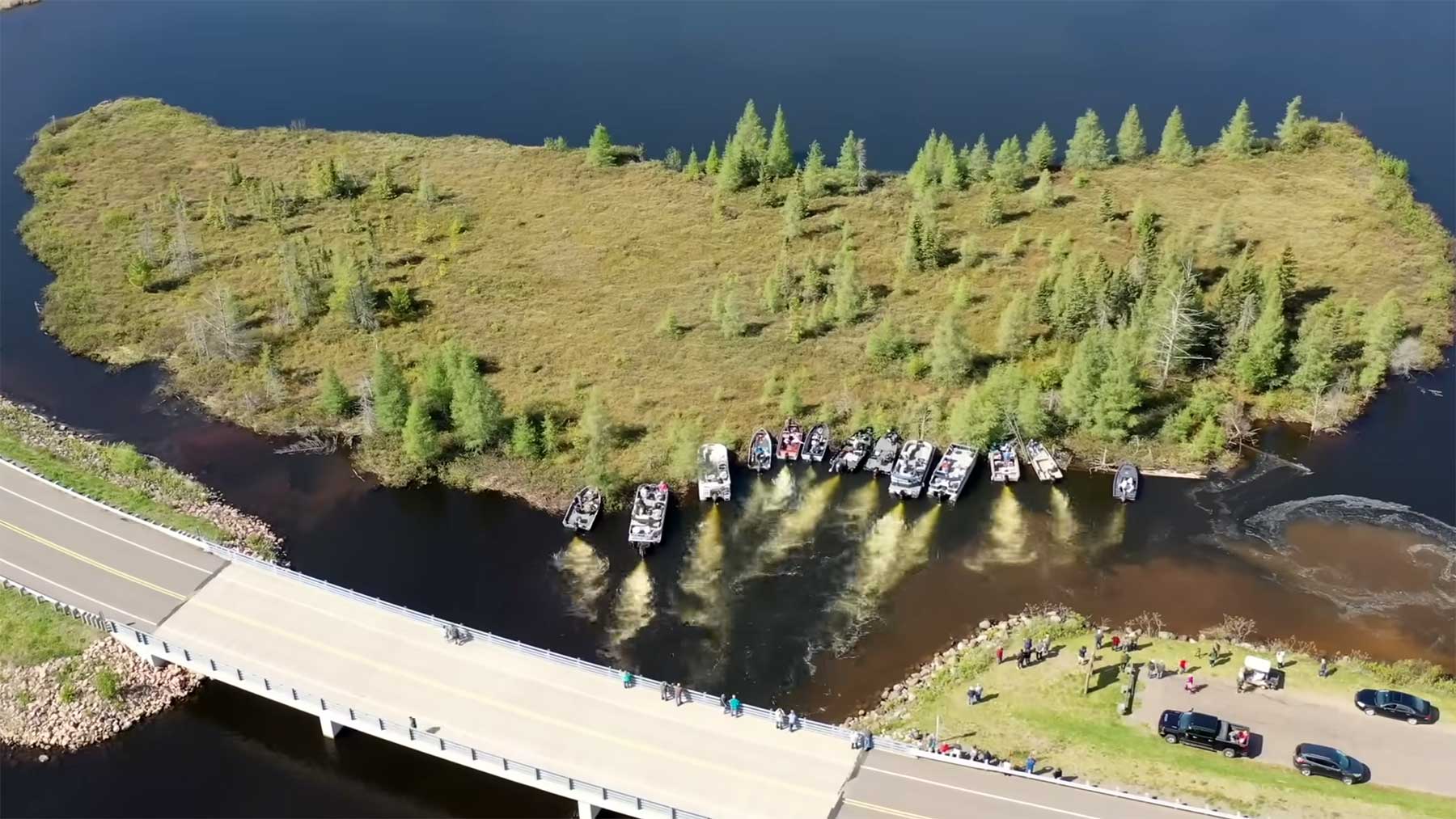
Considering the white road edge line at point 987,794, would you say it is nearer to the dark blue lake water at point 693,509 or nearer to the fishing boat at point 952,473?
the dark blue lake water at point 693,509

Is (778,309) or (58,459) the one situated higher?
(778,309)

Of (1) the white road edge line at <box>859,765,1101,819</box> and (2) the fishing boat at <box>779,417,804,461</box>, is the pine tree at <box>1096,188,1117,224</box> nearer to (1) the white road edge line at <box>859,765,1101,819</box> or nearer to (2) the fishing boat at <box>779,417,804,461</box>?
(2) the fishing boat at <box>779,417,804,461</box>

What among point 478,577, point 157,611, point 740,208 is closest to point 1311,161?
point 740,208

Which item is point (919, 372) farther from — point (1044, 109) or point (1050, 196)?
point (1044, 109)

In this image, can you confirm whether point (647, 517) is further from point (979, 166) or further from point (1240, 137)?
point (1240, 137)

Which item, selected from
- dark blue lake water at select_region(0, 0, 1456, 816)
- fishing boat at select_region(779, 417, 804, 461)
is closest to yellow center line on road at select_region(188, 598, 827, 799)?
dark blue lake water at select_region(0, 0, 1456, 816)

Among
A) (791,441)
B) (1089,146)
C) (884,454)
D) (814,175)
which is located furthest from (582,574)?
(1089,146)
